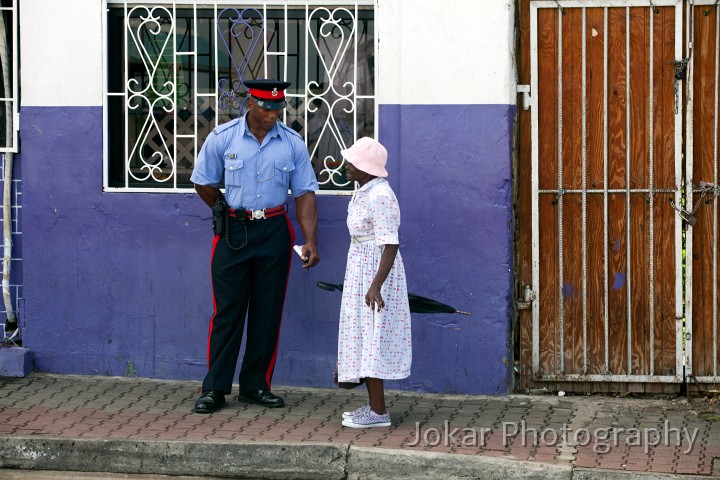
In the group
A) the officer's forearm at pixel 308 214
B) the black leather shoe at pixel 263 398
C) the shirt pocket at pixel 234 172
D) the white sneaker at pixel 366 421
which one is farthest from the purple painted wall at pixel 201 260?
the white sneaker at pixel 366 421

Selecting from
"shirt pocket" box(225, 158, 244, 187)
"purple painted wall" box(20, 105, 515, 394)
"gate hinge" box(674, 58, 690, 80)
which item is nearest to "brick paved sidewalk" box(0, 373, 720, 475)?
"purple painted wall" box(20, 105, 515, 394)

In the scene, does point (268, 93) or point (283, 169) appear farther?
point (283, 169)

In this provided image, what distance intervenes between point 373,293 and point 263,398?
1224 millimetres

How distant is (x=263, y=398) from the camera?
7055 millimetres

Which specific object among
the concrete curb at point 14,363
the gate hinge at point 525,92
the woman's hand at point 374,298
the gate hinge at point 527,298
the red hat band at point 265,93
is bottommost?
the concrete curb at point 14,363

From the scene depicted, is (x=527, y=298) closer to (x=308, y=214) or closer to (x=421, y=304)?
(x=421, y=304)

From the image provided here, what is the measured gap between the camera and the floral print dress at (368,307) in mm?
6305

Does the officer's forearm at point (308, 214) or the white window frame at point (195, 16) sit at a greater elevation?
the white window frame at point (195, 16)

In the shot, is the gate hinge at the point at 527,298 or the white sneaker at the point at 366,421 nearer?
the white sneaker at the point at 366,421

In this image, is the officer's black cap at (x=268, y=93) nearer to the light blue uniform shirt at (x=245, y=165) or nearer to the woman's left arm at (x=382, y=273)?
the light blue uniform shirt at (x=245, y=165)

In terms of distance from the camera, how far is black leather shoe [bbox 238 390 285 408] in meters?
7.01

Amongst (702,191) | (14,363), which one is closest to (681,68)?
(702,191)

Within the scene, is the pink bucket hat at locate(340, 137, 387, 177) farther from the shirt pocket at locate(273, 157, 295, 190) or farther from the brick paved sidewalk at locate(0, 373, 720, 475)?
the brick paved sidewalk at locate(0, 373, 720, 475)

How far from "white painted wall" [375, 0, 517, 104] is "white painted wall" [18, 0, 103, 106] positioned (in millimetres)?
1884
